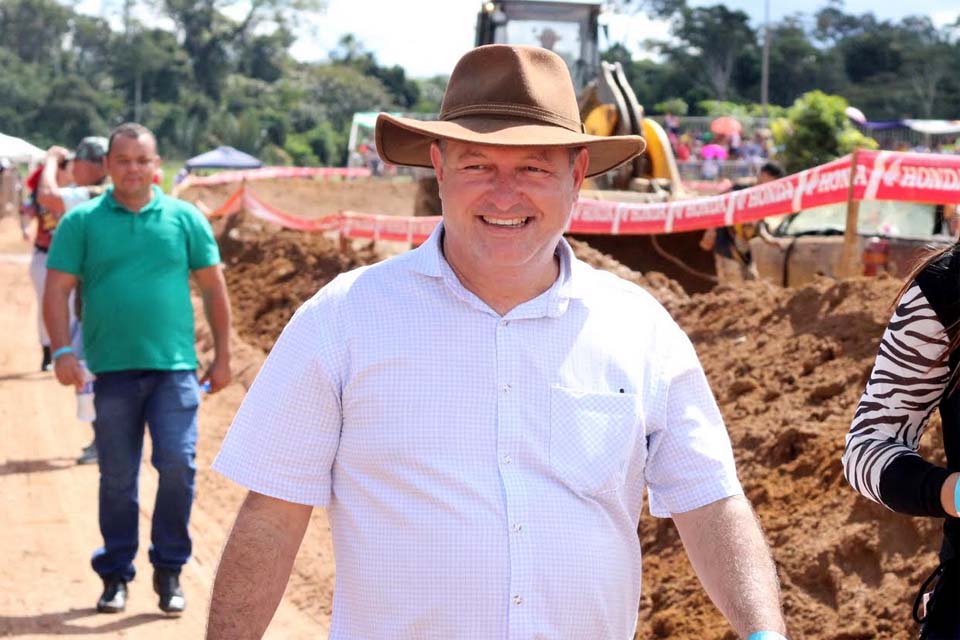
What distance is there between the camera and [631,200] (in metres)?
17.1

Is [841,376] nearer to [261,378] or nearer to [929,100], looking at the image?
[261,378]

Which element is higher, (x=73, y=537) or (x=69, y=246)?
(x=69, y=246)

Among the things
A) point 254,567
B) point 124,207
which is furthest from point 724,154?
point 254,567

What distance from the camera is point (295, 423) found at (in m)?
3.07

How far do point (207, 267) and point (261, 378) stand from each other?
4.53 meters

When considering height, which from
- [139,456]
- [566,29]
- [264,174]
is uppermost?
[566,29]

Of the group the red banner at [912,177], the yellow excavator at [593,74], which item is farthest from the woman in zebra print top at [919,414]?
the yellow excavator at [593,74]

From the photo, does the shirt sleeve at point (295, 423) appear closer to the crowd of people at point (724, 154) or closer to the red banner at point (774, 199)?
the red banner at point (774, 199)

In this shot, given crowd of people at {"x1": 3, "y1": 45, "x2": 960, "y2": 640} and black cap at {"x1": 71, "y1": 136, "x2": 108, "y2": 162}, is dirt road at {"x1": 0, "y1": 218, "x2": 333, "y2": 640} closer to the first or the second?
black cap at {"x1": 71, "y1": 136, "x2": 108, "y2": 162}

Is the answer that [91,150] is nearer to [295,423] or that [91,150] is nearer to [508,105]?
[508,105]

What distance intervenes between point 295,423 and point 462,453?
36cm

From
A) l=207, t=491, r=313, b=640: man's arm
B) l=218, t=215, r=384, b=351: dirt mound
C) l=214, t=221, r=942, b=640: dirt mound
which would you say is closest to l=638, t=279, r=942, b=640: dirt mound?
l=214, t=221, r=942, b=640: dirt mound

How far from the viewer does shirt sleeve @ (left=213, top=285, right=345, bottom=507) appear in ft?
10.1

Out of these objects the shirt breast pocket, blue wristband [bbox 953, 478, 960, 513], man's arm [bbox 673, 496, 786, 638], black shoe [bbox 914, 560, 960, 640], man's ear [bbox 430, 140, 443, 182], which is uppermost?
man's ear [bbox 430, 140, 443, 182]
